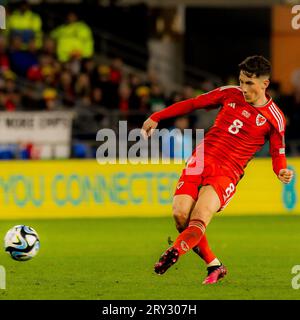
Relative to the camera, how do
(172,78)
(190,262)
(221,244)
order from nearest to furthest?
(190,262), (221,244), (172,78)

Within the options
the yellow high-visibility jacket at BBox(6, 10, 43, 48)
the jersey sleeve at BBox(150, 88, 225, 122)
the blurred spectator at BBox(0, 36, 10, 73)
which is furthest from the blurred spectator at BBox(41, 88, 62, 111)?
the jersey sleeve at BBox(150, 88, 225, 122)

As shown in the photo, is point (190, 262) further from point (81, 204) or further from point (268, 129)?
point (81, 204)

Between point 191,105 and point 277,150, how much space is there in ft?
3.15

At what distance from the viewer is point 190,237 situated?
1030 cm

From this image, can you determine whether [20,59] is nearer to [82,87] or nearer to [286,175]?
[82,87]

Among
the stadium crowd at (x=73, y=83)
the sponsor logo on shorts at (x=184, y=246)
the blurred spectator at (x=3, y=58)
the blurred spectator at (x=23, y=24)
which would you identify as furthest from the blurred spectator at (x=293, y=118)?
the sponsor logo on shorts at (x=184, y=246)

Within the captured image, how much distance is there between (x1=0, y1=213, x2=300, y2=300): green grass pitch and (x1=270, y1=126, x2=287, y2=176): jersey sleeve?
47.2 inches

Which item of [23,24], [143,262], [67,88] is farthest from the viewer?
[23,24]

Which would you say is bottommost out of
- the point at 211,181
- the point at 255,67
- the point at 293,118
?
the point at 211,181

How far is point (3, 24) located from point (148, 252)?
935 centimetres

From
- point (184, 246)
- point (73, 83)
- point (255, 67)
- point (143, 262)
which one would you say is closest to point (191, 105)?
point (255, 67)

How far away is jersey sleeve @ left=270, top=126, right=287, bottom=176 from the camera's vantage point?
35.5 feet

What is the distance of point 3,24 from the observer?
867 inches

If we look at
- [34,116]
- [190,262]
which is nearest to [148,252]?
[190,262]
